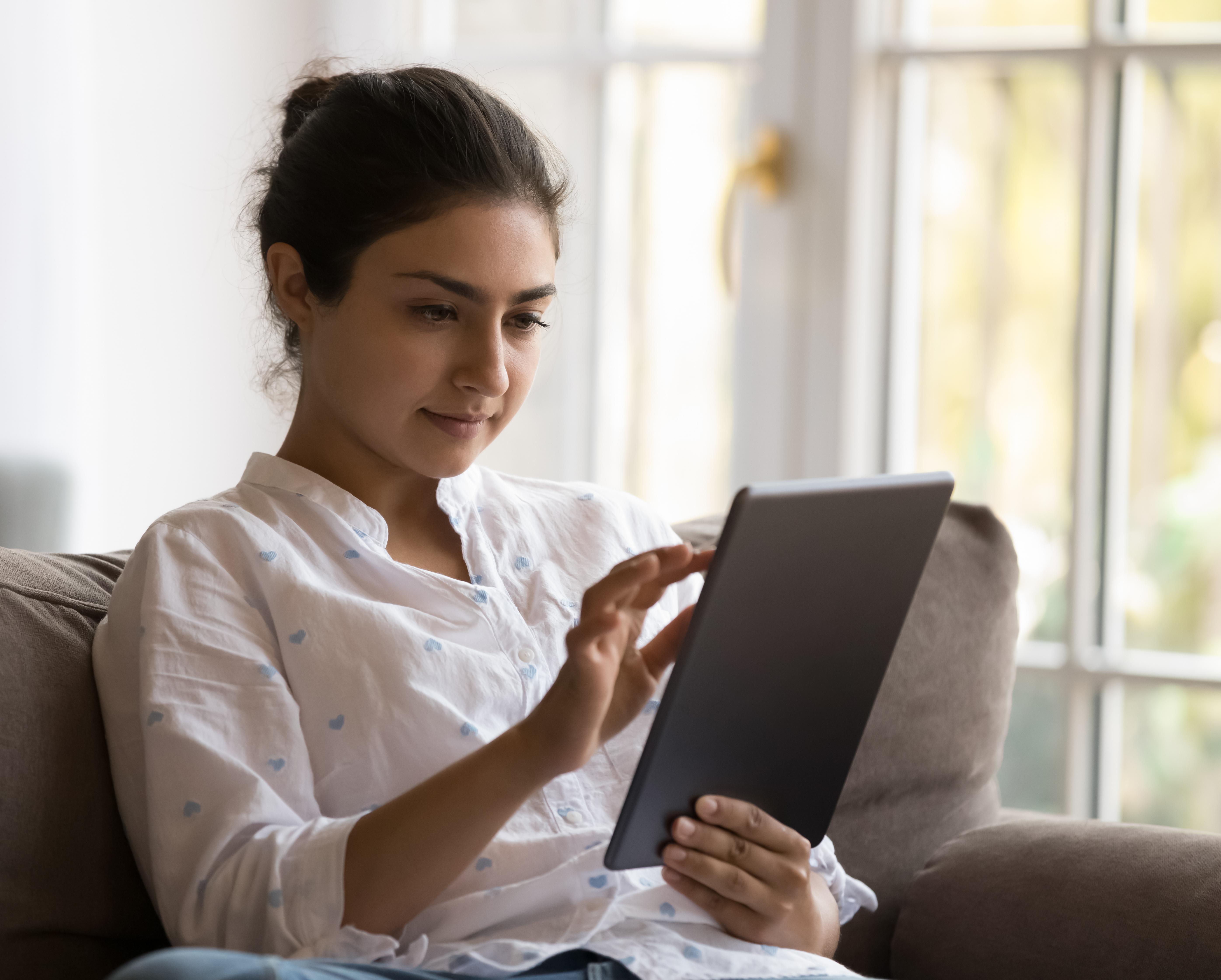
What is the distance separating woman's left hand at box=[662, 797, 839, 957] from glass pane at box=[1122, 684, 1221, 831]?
1257 mm

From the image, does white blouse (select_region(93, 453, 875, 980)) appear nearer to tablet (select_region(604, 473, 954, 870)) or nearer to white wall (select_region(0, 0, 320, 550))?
tablet (select_region(604, 473, 954, 870))

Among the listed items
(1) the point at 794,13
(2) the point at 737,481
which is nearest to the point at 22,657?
(2) the point at 737,481

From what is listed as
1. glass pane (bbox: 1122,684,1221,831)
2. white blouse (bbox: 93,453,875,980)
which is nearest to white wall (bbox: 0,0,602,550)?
white blouse (bbox: 93,453,875,980)

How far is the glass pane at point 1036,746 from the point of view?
85.3 inches

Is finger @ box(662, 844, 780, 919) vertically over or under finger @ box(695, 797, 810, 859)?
under

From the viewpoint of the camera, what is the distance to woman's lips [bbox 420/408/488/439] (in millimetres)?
1116


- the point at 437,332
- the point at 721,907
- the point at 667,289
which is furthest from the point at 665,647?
the point at 667,289

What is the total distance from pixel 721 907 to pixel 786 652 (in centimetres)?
22

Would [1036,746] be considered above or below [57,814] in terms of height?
below

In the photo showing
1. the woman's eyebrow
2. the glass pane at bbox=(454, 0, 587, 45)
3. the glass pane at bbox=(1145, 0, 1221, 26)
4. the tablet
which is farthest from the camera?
the glass pane at bbox=(454, 0, 587, 45)

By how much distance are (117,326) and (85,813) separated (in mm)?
1151

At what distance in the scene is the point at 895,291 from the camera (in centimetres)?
224

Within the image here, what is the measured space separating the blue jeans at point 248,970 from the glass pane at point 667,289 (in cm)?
157

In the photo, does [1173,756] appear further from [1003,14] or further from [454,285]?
[454,285]
